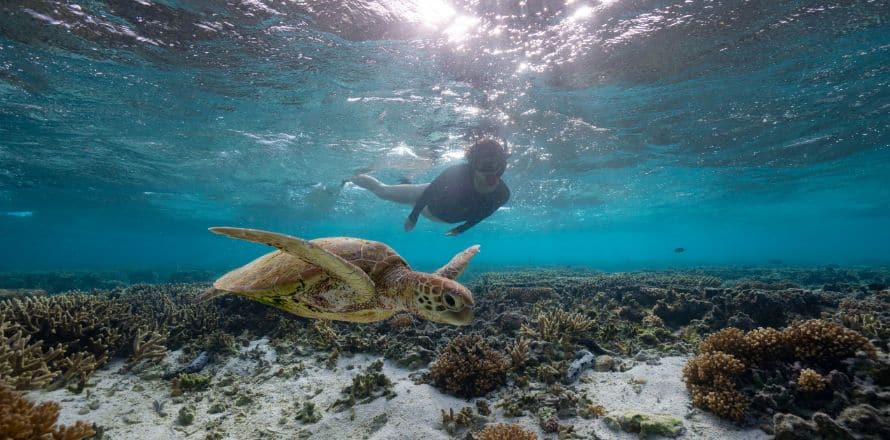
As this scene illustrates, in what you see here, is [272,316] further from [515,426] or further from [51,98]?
[51,98]

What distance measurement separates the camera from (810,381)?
3566 millimetres

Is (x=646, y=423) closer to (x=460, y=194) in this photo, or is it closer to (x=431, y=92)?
(x=460, y=194)

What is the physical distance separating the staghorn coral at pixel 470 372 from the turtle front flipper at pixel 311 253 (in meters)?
2.31

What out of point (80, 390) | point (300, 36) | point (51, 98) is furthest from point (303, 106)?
point (80, 390)

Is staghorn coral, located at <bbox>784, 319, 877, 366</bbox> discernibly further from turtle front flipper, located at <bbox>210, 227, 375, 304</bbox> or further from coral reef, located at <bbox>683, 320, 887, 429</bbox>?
turtle front flipper, located at <bbox>210, 227, 375, 304</bbox>

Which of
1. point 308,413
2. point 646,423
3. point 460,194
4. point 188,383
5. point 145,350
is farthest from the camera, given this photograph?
point 460,194

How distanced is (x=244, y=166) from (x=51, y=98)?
26.9 ft

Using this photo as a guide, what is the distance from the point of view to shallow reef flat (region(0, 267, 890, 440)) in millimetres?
3627

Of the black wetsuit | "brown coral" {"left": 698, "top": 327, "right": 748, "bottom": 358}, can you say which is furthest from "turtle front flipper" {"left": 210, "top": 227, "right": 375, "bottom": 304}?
the black wetsuit

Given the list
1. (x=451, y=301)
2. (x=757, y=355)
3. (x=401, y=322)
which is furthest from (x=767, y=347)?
Result: (x=401, y=322)

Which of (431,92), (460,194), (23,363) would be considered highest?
(431,92)

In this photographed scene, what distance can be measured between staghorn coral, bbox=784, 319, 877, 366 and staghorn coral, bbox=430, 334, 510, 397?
137 inches

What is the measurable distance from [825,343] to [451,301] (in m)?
4.58

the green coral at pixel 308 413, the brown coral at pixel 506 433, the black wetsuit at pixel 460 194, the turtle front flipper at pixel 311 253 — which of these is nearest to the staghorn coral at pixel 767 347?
the brown coral at pixel 506 433
